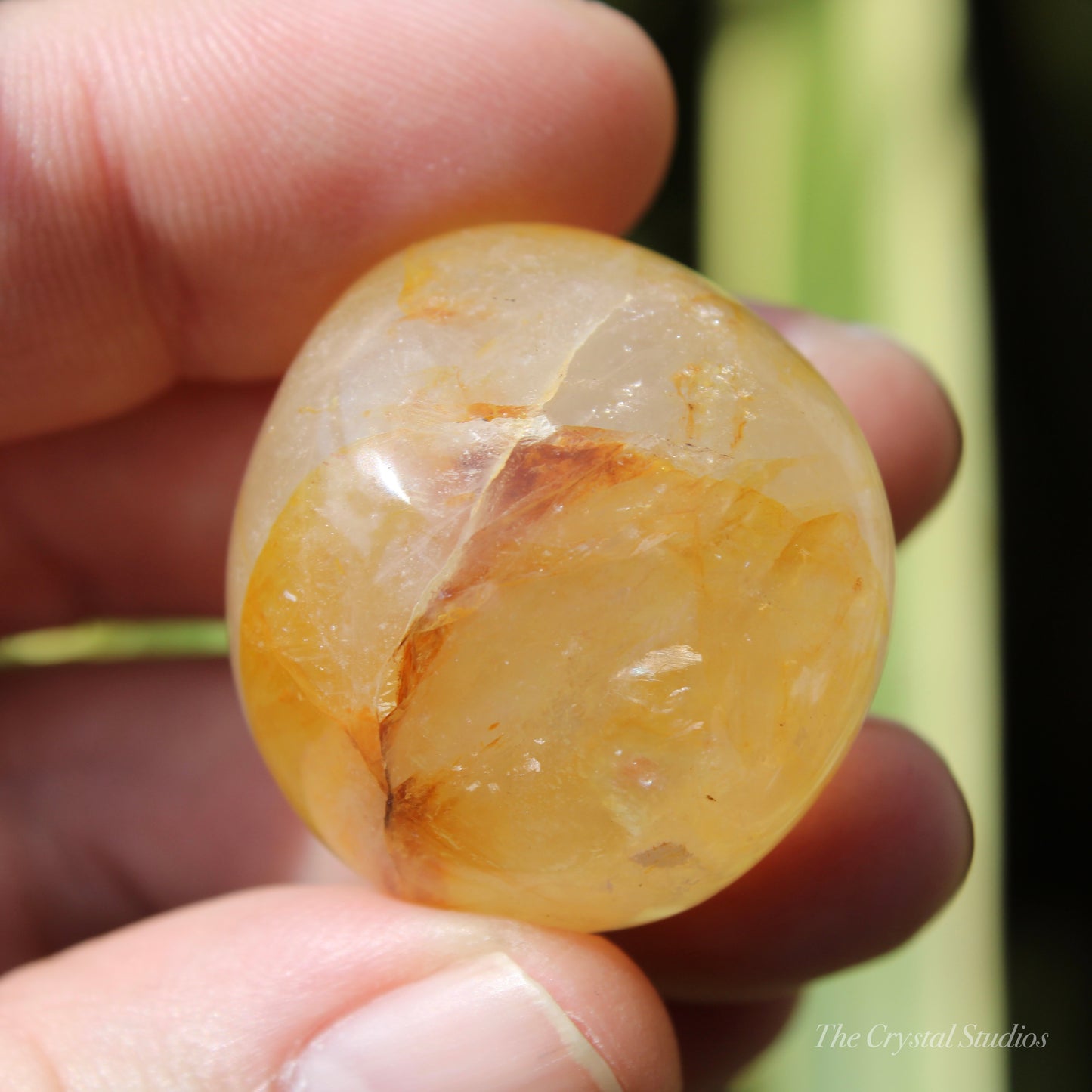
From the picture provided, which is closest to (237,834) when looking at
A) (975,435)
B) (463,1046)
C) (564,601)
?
(463,1046)

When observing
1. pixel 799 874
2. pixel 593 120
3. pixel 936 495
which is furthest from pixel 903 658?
pixel 593 120

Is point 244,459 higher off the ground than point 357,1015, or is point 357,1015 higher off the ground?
point 244,459

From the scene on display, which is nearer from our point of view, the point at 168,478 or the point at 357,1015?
the point at 357,1015

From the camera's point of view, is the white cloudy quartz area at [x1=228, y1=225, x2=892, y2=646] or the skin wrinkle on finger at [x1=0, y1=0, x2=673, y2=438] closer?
the white cloudy quartz area at [x1=228, y1=225, x2=892, y2=646]

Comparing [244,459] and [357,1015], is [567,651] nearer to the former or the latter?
[357,1015]

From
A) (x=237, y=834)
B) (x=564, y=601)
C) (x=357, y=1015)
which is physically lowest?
(x=237, y=834)

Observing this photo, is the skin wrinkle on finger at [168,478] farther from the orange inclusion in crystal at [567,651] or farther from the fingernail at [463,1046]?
the fingernail at [463,1046]

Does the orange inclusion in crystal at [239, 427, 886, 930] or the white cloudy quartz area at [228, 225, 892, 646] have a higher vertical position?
the white cloudy quartz area at [228, 225, 892, 646]

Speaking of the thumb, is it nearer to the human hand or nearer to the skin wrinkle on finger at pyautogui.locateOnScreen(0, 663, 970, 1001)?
the human hand

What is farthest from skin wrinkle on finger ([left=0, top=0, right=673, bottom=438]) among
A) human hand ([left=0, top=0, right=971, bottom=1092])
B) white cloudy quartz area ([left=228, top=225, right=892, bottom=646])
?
white cloudy quartz area ([left=228, top=225, right=892, bottom=646])
